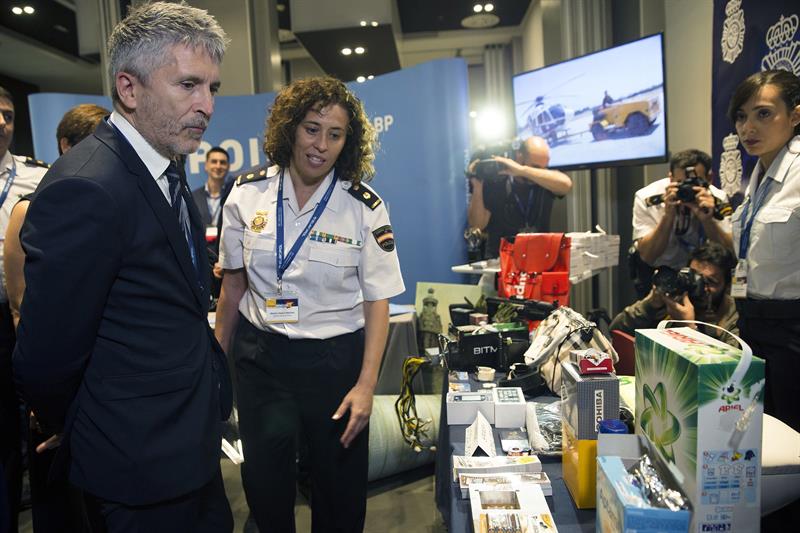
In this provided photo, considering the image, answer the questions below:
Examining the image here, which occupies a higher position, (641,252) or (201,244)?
(201,244)

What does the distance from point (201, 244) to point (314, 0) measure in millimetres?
4967

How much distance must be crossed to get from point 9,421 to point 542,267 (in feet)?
7.07

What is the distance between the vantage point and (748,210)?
78.6 inches

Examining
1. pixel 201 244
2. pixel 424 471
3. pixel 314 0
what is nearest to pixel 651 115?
pixel 424 471

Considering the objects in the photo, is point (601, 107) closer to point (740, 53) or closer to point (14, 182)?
point (740, 53)

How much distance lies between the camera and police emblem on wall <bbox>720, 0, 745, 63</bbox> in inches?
104

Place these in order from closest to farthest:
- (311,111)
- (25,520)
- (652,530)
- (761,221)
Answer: (652,530), (311,111), (761,221), (25,520)

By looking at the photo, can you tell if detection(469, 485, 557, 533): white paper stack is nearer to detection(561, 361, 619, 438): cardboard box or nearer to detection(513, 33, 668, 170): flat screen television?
detection(561, 361, 619, 438): cardboard box

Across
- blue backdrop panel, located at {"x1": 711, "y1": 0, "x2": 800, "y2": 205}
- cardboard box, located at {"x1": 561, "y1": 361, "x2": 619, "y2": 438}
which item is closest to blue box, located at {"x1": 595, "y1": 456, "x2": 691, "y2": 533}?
cardboard box, located at {"x1": 561, "y1": 361, "x2": 619, "y2": 438}

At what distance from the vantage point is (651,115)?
317 centimetres

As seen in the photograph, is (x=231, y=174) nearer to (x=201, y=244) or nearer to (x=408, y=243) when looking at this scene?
(x=408, y=243)

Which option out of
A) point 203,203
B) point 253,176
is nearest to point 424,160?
point 203,203

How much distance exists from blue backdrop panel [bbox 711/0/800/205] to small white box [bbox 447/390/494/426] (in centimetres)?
200

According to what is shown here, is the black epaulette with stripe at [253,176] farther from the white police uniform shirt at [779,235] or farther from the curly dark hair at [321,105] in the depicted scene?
the white police uniform shirt at [779,235]
